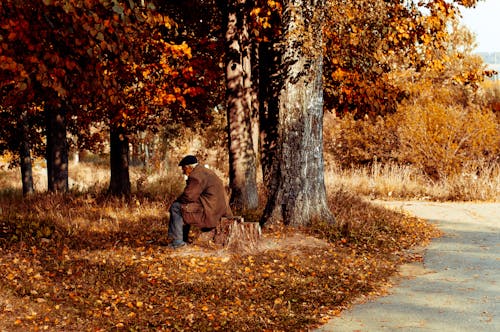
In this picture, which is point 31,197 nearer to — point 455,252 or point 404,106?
point 455,252

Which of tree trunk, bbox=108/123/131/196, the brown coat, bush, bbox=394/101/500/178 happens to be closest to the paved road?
the brown coat

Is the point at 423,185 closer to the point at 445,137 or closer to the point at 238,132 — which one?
the point at 445,137

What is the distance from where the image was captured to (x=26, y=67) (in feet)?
32.1

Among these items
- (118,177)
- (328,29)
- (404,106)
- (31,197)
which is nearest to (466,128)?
(404,106)

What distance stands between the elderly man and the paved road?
297 cm

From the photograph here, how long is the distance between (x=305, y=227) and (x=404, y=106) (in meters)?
14.2

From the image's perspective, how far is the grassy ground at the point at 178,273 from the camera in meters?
6.24

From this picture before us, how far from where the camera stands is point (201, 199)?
9.21 metres

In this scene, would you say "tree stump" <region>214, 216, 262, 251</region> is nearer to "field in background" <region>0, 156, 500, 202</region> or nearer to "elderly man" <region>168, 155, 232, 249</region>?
"elderly man" <region>168, 155, 232, 249</region>

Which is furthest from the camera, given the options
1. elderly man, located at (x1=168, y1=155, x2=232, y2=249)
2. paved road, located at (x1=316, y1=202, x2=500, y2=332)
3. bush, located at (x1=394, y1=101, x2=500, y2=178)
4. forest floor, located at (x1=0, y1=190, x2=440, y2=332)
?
bush, located at (x1=394, y1=101, x2=500, y2=178)

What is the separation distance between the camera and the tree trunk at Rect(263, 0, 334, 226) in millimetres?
10133

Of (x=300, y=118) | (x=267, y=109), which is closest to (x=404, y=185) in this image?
(x=267, y=109)

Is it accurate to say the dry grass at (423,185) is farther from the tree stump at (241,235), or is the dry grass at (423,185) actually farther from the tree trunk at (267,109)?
the tree stump at (241,235)

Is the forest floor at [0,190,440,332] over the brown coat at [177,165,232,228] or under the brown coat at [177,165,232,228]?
under
